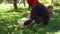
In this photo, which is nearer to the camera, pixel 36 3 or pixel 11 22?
pixel 36 3

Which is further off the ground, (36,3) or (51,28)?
(36,3)

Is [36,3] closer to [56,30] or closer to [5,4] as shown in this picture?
[56,30]

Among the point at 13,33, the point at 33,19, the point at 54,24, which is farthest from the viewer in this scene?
the point at 54,24

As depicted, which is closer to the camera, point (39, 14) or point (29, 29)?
point (29, 29)

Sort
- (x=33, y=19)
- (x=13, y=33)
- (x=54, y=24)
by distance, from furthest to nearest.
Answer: (x=54, y=24) < (x=33, y=19) < (x=13, y=33)

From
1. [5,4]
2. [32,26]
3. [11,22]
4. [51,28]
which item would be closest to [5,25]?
[11,22]

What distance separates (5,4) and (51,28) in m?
5.24

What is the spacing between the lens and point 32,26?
19.6 feet

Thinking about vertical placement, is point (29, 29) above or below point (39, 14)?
below

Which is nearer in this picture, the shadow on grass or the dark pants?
the shadow on grass

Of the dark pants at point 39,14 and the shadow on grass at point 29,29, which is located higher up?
the dark pants at point 39,14

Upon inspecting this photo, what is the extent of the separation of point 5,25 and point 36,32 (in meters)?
1.10

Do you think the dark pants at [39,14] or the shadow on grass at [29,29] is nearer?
the shadow on grass at [29,29]

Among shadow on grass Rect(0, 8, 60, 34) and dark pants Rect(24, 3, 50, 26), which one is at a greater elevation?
dark pants Rect(24, 3, 50, 26)
